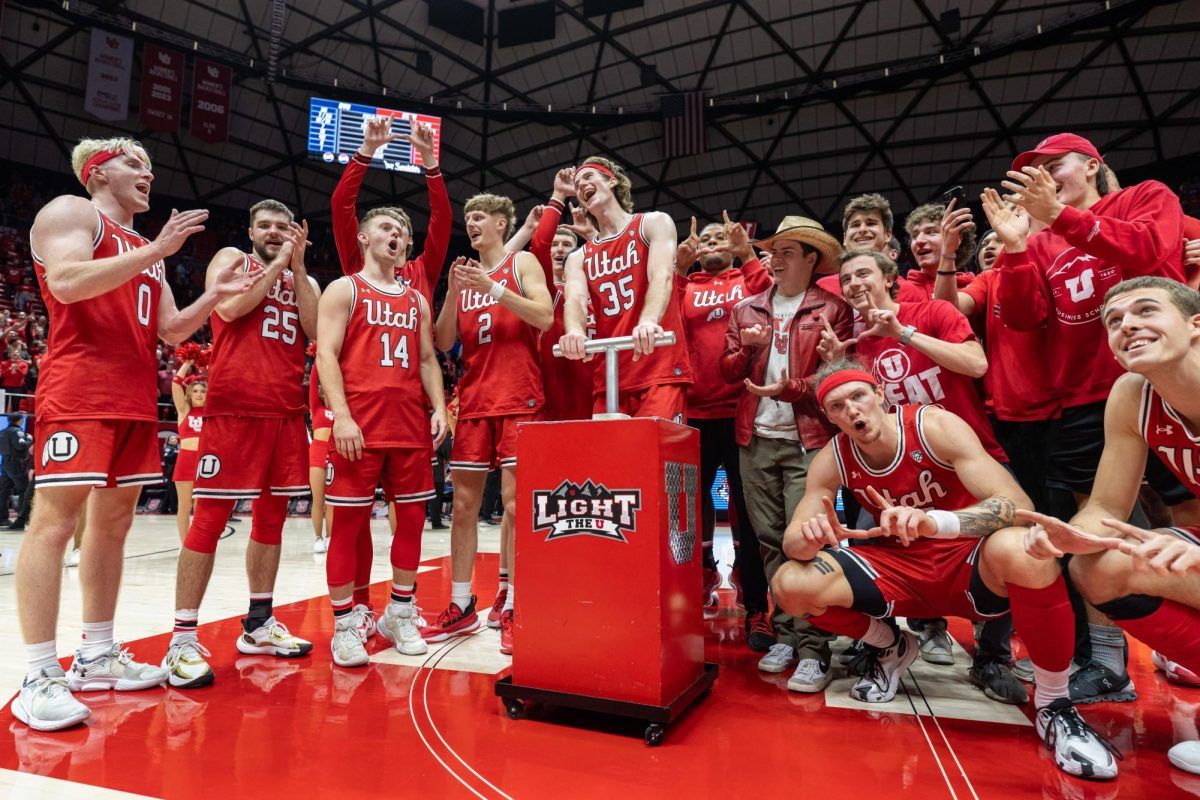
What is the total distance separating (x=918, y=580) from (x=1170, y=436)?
0.90m

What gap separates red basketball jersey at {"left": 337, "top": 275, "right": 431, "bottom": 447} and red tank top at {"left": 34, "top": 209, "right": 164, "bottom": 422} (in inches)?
32.0

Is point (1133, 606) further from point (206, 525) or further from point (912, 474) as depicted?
point (206, 525)

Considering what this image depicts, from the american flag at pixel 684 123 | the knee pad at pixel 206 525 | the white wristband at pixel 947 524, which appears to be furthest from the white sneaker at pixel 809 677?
the american flag at pixel 684 123

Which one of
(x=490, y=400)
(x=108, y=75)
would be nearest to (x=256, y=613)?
(x=490, y=400)

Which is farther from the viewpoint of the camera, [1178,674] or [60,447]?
[1178,674]

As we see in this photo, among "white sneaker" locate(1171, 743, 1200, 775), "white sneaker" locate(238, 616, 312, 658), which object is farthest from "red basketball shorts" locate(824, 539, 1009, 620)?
"white sneaker" locate(238, 616, 312, 658)

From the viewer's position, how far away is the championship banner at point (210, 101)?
14406 millimetres

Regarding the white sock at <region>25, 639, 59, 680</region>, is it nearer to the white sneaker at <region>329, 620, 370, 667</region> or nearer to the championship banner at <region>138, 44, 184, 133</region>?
the white sneaker at <region>329, 620, 370, 667</region>

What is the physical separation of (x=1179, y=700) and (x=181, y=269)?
74.5 feet

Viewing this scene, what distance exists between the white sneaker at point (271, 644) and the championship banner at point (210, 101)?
14976 mm

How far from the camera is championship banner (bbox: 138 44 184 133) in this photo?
13.9 metres

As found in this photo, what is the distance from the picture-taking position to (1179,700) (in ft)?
8.36

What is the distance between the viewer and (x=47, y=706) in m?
2.20

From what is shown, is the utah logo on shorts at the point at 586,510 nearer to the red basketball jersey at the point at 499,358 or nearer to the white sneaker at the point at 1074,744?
the red basketball jersey at the point at 499,358
